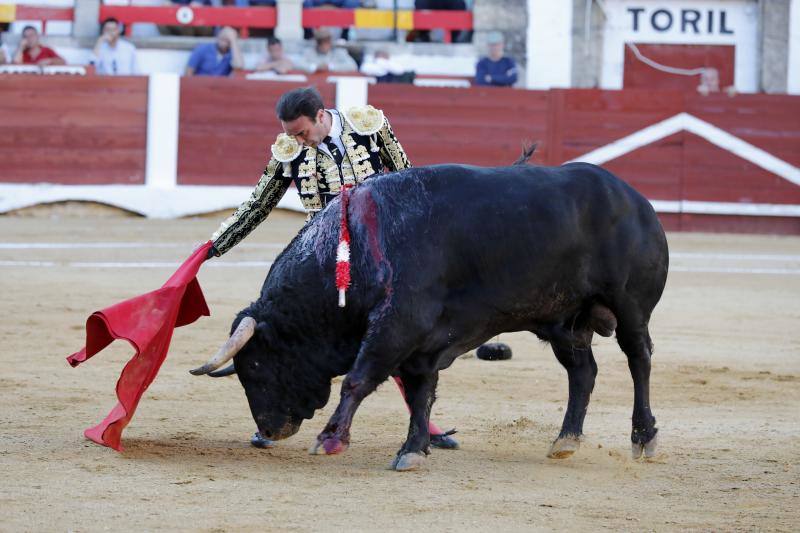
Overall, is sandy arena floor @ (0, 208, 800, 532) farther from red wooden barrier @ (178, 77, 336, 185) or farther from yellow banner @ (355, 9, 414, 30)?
yellow banner @ (355, 9, 414, 30)

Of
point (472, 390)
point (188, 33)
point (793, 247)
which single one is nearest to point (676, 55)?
point (793, 247)

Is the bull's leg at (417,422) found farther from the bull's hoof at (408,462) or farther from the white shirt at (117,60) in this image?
the white shirt at (117,60)

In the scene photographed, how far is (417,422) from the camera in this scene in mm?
3557

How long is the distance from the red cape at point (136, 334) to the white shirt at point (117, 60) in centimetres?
791

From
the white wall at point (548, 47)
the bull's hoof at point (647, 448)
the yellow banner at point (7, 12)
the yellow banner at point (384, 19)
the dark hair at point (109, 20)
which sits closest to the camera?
the bull's hoof at point (647, 448)

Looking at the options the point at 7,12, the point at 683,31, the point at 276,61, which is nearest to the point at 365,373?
the point at 276,61

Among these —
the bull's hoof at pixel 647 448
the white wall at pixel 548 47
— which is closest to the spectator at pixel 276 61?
the white wall at pixel 548 47

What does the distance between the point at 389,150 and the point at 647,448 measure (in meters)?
1.15

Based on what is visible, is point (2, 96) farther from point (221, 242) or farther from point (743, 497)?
point (743, 497)

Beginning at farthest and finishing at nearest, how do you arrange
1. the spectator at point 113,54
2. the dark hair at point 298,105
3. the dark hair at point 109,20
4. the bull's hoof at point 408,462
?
the dark hair at point 109,20
the spectator at point 113,54
the dark hair at point 298,105
the bull's hoof at point 408,462

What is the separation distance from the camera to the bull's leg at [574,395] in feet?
12.4

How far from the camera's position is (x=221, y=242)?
3.98m

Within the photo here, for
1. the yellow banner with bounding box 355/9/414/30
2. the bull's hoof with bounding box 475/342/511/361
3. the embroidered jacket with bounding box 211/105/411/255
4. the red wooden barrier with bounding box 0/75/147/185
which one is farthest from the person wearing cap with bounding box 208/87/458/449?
the yellow banner with bounding box 355/9/414/30

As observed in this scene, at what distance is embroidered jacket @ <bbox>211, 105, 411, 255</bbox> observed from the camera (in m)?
3.85
